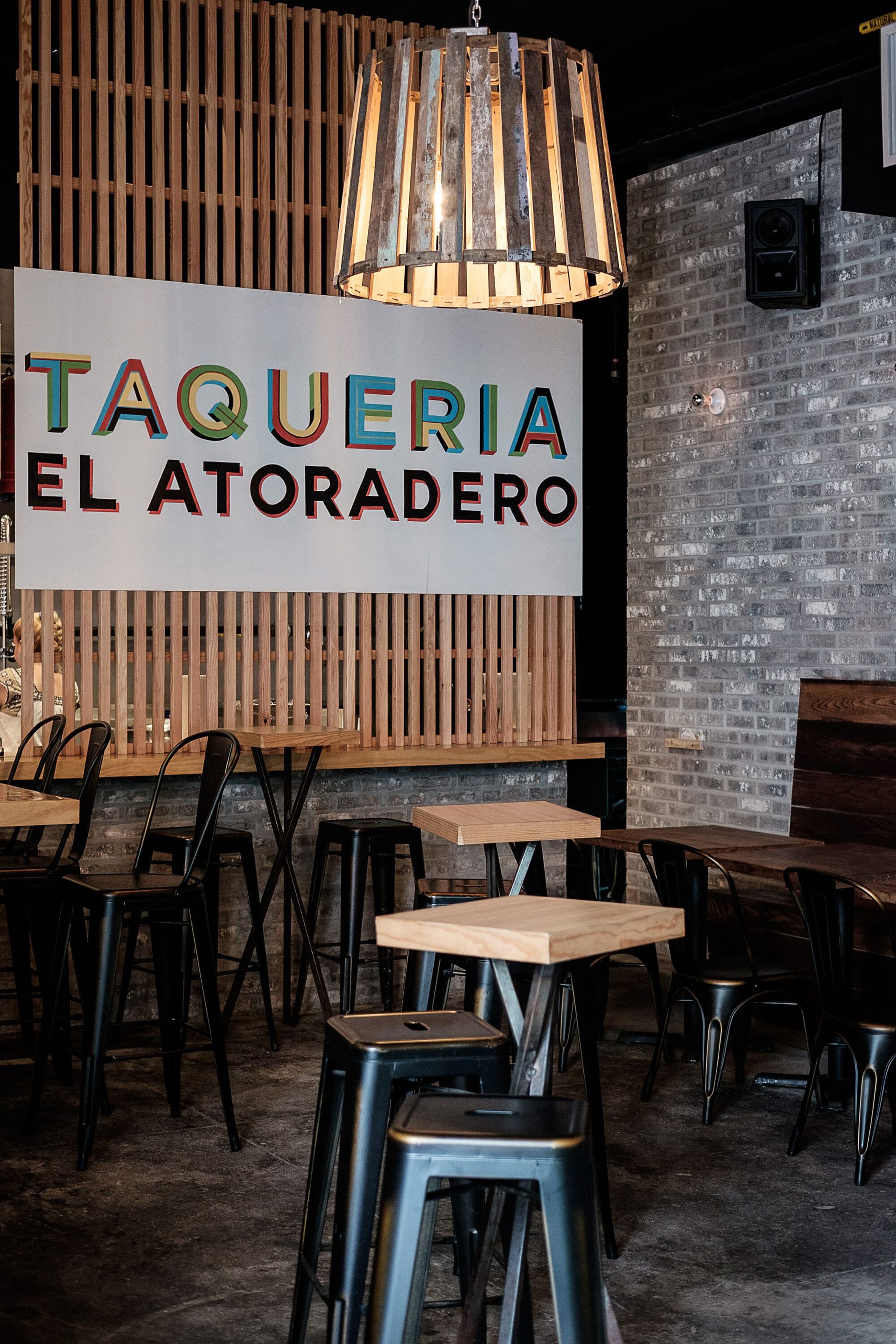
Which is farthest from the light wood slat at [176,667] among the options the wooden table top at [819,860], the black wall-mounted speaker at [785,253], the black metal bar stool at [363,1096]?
the black metal bar stool at [363,1096]

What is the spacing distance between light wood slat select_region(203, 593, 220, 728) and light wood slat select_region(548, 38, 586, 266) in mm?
2877

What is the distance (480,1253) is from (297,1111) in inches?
95.1

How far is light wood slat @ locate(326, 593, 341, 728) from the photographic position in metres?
5.83

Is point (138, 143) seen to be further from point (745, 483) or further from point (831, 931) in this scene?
point (831, 931)

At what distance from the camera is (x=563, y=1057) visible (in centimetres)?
503

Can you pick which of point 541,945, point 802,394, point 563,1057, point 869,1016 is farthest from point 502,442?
point 541,945

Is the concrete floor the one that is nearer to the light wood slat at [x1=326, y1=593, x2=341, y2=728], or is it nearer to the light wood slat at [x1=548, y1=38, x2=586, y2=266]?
the light wood slat at [x1=326, y1=593, x2=341, y2=728]

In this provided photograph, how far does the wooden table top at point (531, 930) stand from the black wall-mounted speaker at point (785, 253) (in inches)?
153

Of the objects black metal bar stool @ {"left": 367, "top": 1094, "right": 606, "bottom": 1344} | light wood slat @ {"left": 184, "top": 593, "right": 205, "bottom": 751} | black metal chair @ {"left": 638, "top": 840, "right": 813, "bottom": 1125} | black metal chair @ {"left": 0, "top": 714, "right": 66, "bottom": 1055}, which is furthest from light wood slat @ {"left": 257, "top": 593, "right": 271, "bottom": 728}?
black metal bar stool @ {"left": 367, "top": 1094, "right": 606, "bottom": 1344}

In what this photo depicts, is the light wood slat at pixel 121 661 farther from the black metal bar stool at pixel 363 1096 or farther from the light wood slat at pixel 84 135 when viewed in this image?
the black metal bar stool at pixel 363 1096

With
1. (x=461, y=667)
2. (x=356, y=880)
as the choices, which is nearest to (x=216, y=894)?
(x=356, y=880)

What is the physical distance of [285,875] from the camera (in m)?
5.46

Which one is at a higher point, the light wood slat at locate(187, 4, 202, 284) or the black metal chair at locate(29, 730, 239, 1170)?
the light wood slat at locate(187, 4, 202, 284)

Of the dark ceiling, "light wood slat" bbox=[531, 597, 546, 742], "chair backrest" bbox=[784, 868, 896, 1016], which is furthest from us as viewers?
the dark ceiling
